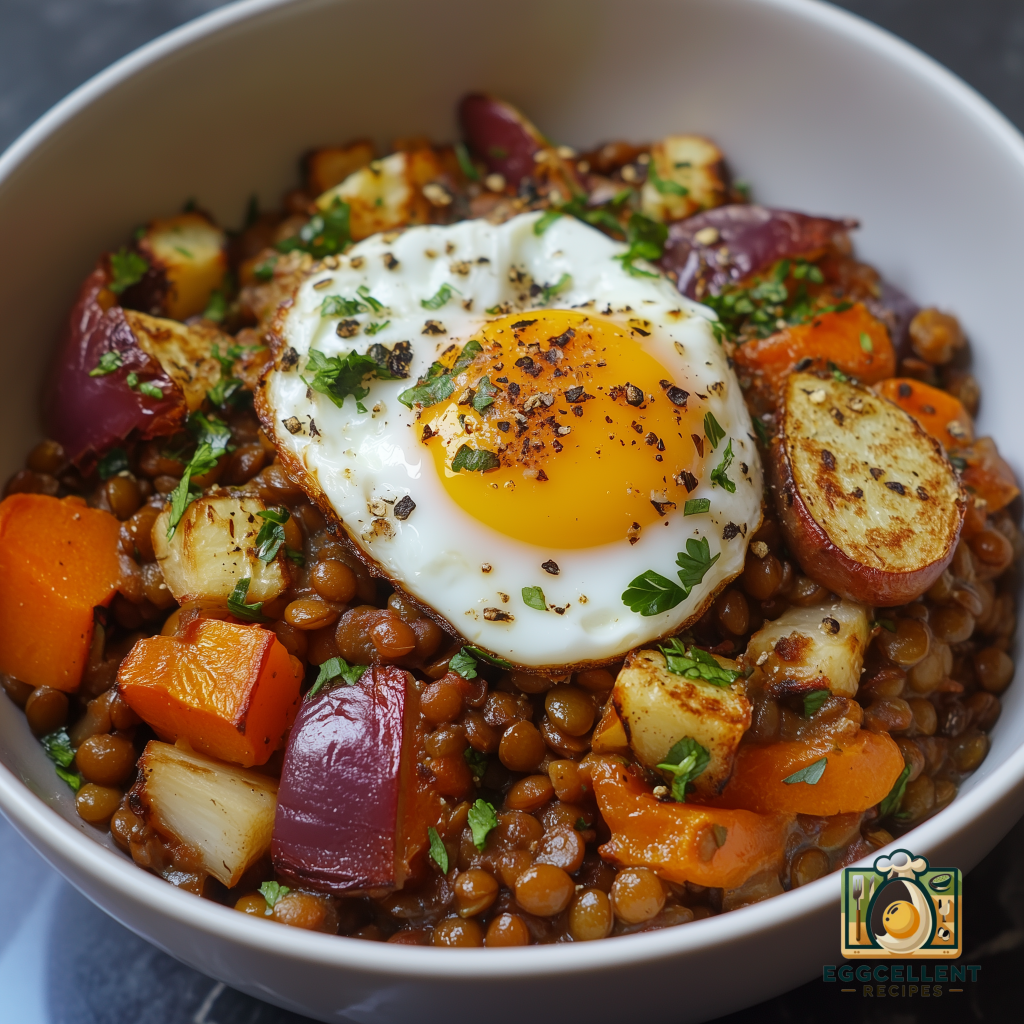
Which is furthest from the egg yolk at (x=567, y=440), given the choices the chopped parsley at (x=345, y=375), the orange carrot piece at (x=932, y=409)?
the orange carrot piece at (x=932, y=409)

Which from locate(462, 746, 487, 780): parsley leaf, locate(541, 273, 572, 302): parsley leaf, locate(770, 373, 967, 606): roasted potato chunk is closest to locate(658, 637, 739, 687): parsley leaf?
locate(770, 373, 967, 606): roasted potato chunk

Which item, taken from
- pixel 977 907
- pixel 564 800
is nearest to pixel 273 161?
pixel 564 800

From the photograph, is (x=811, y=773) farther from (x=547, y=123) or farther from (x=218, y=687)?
(x=547, y=123)

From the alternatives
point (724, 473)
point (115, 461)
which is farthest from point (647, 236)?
point (115, 461)

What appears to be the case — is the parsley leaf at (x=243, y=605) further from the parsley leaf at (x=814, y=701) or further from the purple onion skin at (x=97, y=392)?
the parsley leaf at (x=814, y=701)

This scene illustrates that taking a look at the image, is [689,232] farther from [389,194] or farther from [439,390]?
[439,390]

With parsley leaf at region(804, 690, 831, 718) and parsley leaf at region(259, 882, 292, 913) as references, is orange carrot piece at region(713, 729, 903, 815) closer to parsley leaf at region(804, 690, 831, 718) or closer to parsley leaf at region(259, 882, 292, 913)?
parsley leaf at region(804, 690, 831, 718)
